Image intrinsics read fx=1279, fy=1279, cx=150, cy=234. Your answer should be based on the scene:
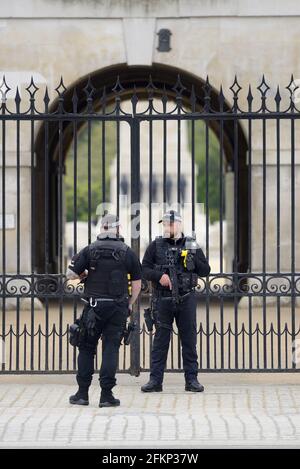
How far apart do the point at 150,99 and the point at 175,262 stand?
5.73 ft

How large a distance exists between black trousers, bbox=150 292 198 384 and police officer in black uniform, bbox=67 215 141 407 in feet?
2.95

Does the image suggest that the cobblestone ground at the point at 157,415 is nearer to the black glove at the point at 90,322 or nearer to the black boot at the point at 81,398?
the black boot at the point at 81,398

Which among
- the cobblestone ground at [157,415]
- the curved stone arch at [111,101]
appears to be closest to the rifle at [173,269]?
the cobblestone ground at [157,415]

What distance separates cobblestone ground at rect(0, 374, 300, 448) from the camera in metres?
9.86

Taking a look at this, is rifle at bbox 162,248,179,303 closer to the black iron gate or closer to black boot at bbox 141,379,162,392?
the black iron gate

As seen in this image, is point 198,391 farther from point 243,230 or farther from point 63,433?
point 243,230

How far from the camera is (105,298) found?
11.5 metres

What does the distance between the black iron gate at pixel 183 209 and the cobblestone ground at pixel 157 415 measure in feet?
0.93

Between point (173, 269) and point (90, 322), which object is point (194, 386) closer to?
point (173, 269)

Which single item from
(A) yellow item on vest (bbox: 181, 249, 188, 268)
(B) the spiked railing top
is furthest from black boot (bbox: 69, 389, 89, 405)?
(B) the spiked railing top

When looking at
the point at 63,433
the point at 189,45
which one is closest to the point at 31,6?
the point at 189,45
